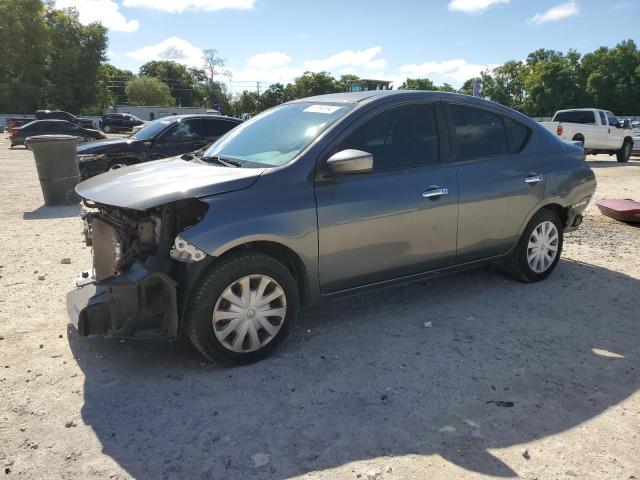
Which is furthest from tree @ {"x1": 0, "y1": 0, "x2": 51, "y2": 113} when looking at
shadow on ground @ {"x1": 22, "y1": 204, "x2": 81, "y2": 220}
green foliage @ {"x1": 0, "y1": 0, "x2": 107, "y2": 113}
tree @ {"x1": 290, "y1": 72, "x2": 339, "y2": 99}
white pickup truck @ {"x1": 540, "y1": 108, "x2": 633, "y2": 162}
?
white pickup truck @ {"x1": 540, "y1": 108, "x2": 633, "y2": 162}

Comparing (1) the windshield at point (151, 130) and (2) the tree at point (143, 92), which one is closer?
(1) the windshield at point (151, 130)

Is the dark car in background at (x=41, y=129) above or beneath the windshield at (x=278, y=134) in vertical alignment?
above

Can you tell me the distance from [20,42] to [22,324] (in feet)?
197

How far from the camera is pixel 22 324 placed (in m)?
4.25

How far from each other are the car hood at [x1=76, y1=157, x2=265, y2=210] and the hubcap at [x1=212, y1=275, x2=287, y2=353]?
0.64m

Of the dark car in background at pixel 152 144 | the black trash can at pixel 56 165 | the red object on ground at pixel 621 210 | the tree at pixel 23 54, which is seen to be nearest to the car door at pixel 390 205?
the red object on ground at pixel 621 210

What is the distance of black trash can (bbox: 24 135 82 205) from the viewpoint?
912cm

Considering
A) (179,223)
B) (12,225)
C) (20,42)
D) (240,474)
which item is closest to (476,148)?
(179,223)

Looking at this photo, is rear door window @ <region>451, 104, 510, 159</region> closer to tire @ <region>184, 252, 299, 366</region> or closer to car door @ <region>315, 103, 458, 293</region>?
car door @ <region>315, 103, 458, 293</region>

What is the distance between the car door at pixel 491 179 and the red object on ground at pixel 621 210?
3842 mm

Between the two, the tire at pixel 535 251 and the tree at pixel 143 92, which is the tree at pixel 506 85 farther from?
the tire at pixel 535 251

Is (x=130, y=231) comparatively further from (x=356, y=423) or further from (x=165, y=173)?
(x=356, y=423)

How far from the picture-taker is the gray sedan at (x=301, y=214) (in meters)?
3.39

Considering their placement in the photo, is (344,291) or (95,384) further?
(344,291)
